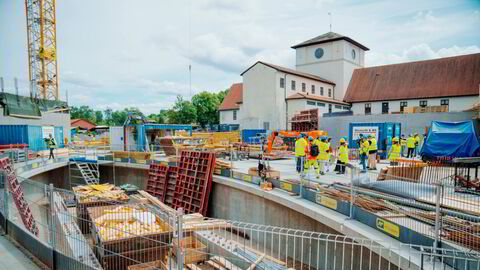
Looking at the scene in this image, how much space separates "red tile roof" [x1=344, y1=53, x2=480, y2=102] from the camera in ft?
119

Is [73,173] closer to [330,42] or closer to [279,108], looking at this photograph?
[279,108]

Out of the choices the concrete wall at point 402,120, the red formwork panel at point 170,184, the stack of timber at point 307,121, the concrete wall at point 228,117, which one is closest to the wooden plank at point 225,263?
the red formwork panel at point 170,184

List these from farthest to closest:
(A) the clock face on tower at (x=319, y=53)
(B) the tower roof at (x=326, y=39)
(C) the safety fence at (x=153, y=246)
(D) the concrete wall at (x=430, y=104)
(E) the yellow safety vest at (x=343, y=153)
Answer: (A) the clock face on tower at (x=319, y=53), (B) the tower roof at (x=326, y=39), (D) the concrete wall at (x=430, y=104), (E) the yellow safety vest at (x=343, y=153), (C) the safety fence at (x=153, y=246)

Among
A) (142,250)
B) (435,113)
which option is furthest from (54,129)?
(435,113)

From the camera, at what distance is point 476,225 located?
5328 millimetres

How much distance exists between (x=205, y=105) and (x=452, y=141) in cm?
5287

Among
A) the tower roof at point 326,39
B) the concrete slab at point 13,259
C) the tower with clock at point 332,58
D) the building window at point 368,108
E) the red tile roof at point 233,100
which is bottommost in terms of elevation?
the concrete slab at point 13,259

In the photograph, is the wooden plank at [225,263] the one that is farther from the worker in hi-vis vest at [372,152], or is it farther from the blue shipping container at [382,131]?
the blue shipping container at [382,131]

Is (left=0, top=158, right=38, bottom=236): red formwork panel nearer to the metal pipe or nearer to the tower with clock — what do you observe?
the metal pipe

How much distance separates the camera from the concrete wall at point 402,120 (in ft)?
87.1

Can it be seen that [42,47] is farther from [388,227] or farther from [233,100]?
[388,227]

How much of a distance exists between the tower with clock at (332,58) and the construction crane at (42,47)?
40.8 meters

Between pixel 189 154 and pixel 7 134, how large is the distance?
16121mm

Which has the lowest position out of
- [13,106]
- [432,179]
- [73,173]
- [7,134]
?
[73,173]
